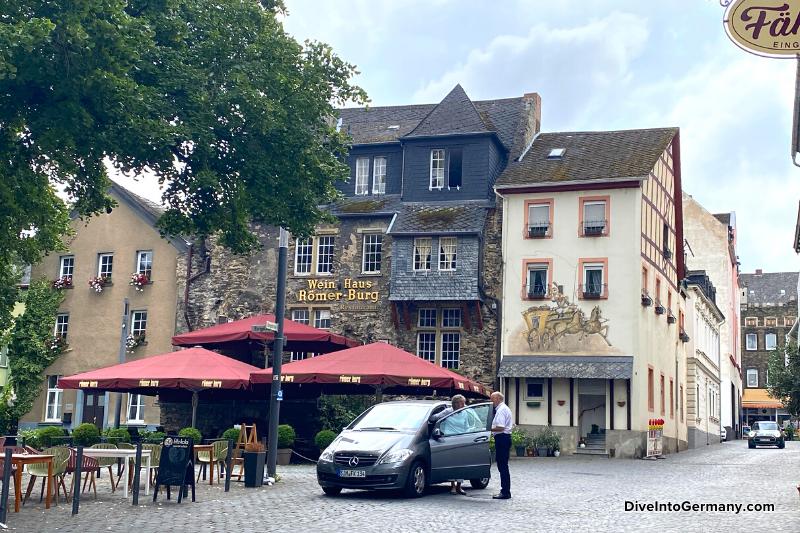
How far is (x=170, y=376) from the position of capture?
2416 cm

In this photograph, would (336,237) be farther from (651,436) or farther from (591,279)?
(651,436)

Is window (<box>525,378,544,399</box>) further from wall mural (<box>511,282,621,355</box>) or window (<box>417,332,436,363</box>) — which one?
window (<box>417,332,436,363</box>)

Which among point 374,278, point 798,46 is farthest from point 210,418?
point 798,46

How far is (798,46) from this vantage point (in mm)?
9539

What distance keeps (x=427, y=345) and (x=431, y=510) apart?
22288 mm

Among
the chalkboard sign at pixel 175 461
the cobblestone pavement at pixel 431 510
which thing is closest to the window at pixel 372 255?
the cobblestone pavement at pixel 431 510

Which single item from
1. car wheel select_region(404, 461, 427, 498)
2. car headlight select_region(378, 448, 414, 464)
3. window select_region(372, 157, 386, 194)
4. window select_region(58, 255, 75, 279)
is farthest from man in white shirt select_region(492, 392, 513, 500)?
window select_region(58, 255, 75, 279)

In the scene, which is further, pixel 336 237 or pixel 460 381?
pixel 336 237

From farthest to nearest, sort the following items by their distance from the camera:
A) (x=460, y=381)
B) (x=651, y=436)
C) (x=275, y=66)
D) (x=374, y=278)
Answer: (x=374, y=278), (x=651, y=436), (x=460, y=381), (x=275, y=66)

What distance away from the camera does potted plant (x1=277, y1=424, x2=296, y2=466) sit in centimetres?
2467

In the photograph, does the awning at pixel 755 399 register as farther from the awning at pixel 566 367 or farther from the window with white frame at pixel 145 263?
the window with white frame at pixel 145 263

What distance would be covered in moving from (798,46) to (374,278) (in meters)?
28.0

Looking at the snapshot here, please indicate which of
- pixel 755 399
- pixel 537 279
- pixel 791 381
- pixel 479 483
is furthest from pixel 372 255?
pixel 755 399

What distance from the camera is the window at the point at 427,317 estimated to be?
3622 centimetres
